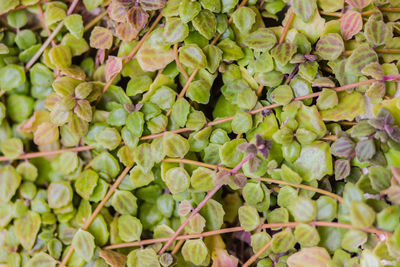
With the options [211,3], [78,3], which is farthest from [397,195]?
[78,3]

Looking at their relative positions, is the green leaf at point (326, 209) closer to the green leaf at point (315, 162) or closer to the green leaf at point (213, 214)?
the green leaf at point (315, 162)

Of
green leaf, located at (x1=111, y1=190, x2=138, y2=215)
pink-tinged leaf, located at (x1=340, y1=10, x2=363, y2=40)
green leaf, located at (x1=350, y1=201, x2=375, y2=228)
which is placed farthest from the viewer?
green leaf, located at (x1=111, y1=190, x2=138, y2=215)

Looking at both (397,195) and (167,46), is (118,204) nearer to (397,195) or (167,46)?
(167,46)

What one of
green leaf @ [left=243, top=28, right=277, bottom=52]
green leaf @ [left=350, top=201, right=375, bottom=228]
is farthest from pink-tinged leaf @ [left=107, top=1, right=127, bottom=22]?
green leaf @ [left=350, top=201, right=375, bottom=228]

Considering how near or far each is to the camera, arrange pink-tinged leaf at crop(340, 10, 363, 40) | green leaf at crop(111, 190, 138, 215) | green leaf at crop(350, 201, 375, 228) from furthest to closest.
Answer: green leaf at crop(111, 190, 138, 215), pink-tinged leaf at crop(340, 10, 363, 40), green leaf at crop(350, 201, 375, 228)

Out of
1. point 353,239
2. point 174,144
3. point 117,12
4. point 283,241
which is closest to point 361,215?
point 353,239

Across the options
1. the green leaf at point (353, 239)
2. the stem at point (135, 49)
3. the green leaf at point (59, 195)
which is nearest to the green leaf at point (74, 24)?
the stem at point (135, 49)

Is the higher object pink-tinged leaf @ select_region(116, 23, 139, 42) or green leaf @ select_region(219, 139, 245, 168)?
pink-tinged leaf @ select_region(116, 23, 139, 42)

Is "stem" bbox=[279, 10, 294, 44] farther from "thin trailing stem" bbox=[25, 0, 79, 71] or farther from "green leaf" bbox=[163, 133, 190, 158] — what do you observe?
"thin trailing stem" bbox=[25, 0, 79, 71]
